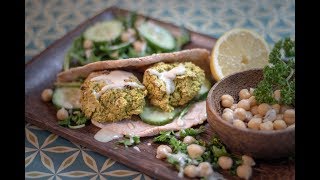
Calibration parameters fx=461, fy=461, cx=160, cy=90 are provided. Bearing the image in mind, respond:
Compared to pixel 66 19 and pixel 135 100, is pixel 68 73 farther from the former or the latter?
pixel 66 19

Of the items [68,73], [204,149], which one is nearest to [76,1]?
[68,73]

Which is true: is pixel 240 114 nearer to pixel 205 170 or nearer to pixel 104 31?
pixel 205 170

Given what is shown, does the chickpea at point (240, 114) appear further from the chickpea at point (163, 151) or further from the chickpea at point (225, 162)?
the chickpea at point (163, 151)

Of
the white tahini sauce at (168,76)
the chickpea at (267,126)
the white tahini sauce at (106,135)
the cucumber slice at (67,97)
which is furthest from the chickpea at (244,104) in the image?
the cucumber slice at (67,97)

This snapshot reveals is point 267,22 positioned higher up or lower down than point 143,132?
higher up

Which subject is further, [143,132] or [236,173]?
[143,132]

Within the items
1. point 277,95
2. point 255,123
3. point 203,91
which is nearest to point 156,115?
point 203,91

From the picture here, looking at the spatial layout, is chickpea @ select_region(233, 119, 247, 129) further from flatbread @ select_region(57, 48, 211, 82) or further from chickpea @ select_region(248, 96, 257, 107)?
flatbread @ select_region(57, 48, 211, 82)
